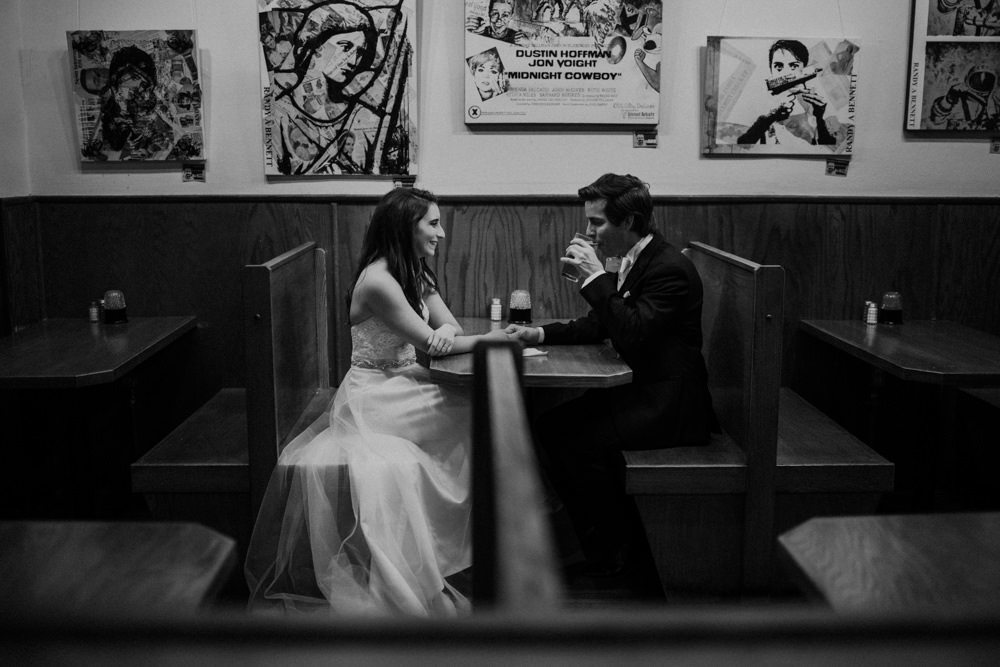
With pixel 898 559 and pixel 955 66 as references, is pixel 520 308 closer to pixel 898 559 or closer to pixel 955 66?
pixel 955 66

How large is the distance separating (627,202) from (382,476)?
1356mm

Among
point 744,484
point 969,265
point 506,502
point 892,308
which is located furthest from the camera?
point 969,265

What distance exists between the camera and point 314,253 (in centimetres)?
428

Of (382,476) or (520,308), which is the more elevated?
(520,308)

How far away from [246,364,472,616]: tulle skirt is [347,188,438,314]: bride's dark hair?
47cm

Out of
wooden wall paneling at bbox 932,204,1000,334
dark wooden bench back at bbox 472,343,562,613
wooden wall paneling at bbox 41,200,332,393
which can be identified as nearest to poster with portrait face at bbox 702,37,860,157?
wooden wall paneling at bbox 932,204,1000,334

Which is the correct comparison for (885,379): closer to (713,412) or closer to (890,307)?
(890,307)

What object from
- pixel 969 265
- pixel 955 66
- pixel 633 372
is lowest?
pixel 633 372

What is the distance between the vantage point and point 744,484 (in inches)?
127

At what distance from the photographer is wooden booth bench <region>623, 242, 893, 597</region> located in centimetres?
317

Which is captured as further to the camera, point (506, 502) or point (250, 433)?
point (250, 433)

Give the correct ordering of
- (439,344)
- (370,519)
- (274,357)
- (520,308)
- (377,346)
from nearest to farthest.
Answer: (370,519) < (274,357) < (439,344) < (377,346) < (520,308)

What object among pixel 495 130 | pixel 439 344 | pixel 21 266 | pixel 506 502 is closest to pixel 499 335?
pixel 439 344

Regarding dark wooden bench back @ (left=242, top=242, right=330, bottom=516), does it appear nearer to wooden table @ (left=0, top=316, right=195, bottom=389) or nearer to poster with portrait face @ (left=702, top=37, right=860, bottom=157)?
wooden table @ (left=0, top=316, right=195, bottom=389)
